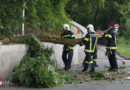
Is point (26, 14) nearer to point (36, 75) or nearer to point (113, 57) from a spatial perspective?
point (36, 75)

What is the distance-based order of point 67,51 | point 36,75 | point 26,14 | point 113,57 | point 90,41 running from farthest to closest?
point 67,51, point 113,57, point 90,41, point 26,14, point 36,75

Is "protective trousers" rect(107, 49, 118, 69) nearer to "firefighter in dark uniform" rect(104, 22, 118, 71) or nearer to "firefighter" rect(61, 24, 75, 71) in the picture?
"firefighter in dark uniform" rect(104, 22, 118, 71)

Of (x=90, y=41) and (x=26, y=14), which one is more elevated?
(x=26, y=14)

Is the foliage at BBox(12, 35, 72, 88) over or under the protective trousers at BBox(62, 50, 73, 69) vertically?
under

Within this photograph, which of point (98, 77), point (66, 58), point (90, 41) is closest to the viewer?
point (98, 77)

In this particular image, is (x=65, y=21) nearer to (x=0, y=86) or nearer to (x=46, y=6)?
(x=46, y=6)


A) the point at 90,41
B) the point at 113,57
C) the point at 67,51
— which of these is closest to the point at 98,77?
the point at 90,41

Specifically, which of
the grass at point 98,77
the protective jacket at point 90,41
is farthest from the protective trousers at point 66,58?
the grass at point 98,77

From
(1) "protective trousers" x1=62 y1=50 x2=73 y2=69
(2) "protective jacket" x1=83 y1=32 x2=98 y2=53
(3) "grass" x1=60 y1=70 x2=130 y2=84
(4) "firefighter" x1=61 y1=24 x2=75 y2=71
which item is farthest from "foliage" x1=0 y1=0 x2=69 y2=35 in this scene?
(3) "grass" x1=60 y1=70 x2=130 y2=84

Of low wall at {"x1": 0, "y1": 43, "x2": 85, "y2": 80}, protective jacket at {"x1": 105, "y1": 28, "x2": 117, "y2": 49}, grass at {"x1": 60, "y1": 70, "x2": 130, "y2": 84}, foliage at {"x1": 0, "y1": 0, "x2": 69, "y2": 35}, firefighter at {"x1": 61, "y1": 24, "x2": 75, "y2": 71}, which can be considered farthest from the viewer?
firefighter at {"x1": 61, "y1": 24, "x2": 75, "y2": 71}

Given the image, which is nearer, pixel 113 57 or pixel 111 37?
A: pixel 111 37

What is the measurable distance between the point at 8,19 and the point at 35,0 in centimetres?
107

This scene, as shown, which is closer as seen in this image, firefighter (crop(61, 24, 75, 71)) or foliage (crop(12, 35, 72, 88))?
foliage (crop(12, 35, 72, 88))

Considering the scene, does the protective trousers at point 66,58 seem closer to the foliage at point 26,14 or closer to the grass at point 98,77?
the foliage at point 26,14
